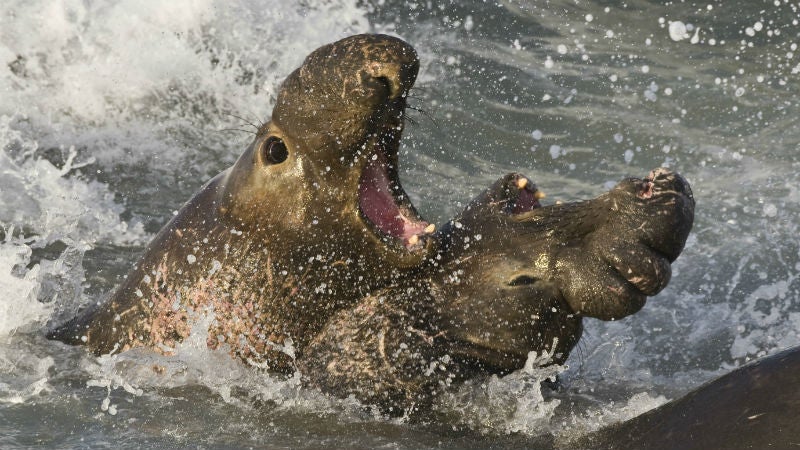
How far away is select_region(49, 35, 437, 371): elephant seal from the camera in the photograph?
5102 mm

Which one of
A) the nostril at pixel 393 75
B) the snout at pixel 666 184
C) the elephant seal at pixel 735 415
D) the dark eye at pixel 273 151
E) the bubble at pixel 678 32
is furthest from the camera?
the bubble at pixel 678 32

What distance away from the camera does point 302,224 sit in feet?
17.2

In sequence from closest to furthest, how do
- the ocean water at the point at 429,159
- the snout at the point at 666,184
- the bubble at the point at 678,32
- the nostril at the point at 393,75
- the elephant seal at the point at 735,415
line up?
1. the elephant seal at the point at 735,415
2. the nostril at the point at 393,75
3. the snout at the point at 666,184
4. the ocean water at the point at 429,159
5. the bubble at the point at 678,32

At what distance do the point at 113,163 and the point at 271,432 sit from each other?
4773 mm

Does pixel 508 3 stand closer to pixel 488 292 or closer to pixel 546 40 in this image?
pixel 546 40

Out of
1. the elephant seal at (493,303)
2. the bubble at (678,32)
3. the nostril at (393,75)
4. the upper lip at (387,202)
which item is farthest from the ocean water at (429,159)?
the nostril at (393,75)

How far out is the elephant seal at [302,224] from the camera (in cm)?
510

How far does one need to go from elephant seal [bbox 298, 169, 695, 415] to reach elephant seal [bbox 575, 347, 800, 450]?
0.62 m

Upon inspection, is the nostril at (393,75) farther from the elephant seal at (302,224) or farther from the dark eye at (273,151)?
the dark eye at (273,151)

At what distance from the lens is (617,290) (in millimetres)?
5105

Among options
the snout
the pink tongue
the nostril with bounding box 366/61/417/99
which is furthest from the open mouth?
the snout

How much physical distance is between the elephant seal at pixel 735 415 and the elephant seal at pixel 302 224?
1.29 metres

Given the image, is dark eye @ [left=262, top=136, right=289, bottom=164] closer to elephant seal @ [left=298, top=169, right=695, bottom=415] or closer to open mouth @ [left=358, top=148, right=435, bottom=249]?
open mouth @ [left=358, top=148, right=435, bottom=249]

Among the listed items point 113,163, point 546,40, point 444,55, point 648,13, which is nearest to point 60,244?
point 113,163
